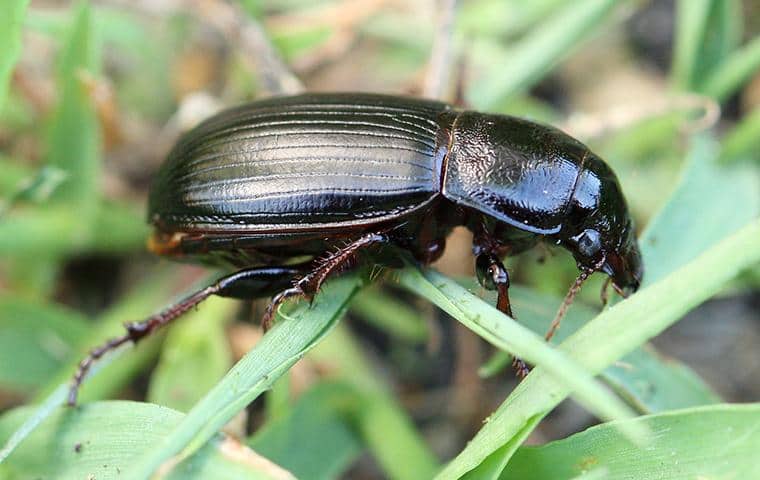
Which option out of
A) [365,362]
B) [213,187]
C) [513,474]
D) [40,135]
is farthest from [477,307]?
[40,135]

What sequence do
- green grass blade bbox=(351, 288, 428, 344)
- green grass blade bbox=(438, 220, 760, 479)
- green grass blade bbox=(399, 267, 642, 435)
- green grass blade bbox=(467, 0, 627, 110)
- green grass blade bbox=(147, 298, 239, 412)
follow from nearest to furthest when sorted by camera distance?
green grass blade bbox=(399, 267, 642, 435), green grass blade bbox=(438, 220, 760, 479), green grass blade bbox=(147, 298, 239, 412), green grass blade bbox=(467, 0, 627, 110), green grass blade bbox=(351, 288, 428, 344)

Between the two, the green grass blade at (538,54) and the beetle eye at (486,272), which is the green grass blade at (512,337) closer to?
the beetle eye at (486,272)

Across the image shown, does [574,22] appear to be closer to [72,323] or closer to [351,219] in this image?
[351,219]

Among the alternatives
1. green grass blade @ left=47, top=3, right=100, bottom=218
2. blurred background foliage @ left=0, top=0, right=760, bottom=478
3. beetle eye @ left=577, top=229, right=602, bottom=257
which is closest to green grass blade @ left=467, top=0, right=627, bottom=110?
blurred background foliage @ left=0, top=0, right=760, bottom=478

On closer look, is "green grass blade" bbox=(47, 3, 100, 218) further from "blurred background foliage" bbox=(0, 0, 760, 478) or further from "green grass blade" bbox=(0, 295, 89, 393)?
"green grass blade" bbox=(0, 295, 89, 393)

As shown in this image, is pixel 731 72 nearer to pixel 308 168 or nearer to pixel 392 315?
pixel 392 315

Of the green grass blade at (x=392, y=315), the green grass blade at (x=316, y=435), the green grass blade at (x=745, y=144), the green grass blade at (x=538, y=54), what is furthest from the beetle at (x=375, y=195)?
the green grass blade at (x=745, y=144)
